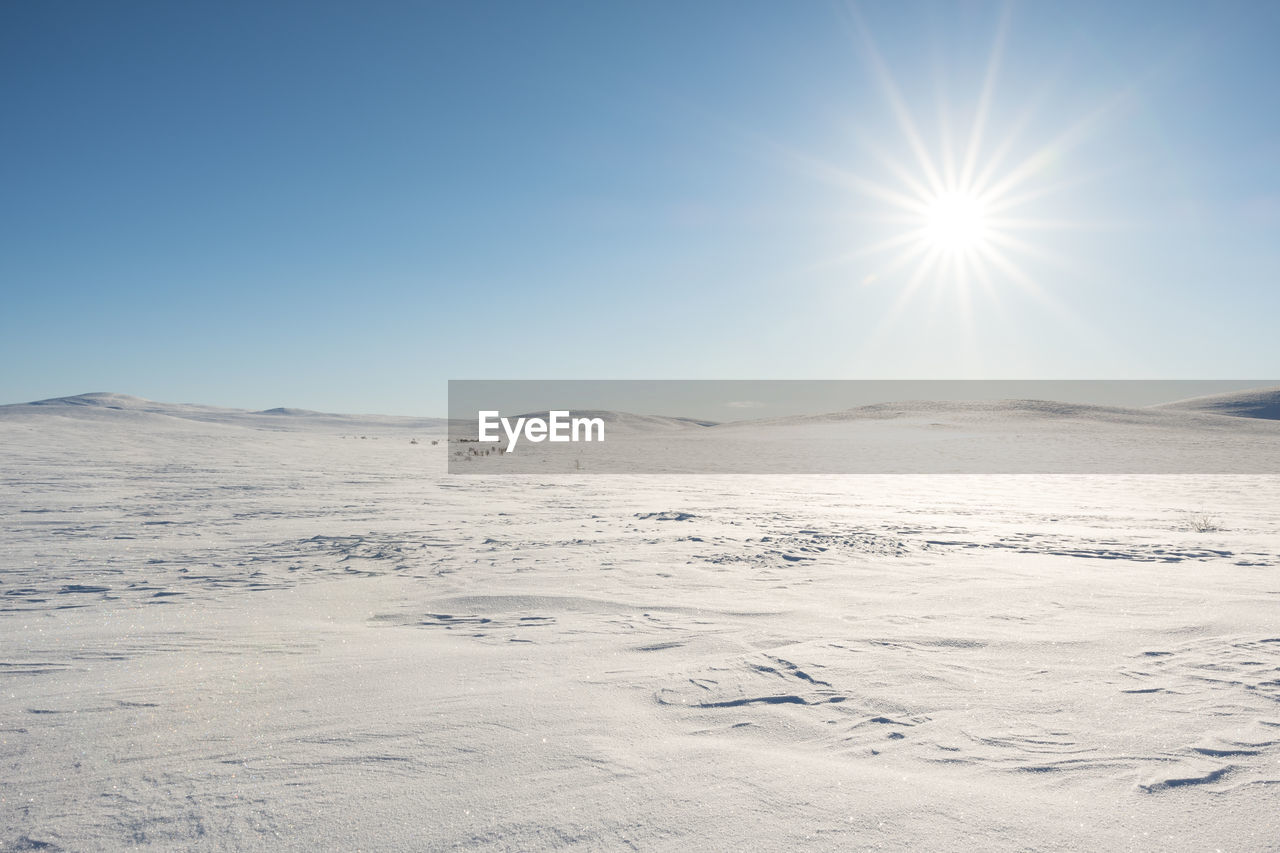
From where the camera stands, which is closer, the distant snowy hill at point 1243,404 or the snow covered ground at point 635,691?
the snow covered ground at point 635,691

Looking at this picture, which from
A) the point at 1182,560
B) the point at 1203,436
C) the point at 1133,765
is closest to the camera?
the point at 1133,765

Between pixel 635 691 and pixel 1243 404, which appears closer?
pixel 635 691

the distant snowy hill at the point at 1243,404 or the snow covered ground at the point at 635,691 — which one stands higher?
the distant snowy hill at the point at 1243,404

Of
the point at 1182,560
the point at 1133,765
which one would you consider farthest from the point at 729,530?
the point at 1133,765

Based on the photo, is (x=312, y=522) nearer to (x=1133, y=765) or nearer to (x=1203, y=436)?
(x=1133, y=765)

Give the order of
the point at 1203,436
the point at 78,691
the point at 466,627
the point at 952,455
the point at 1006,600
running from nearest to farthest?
the point at 78,691 → the point at 466,627 → the point at 1006,600 → the point at 952,455 → the point at 1203,436

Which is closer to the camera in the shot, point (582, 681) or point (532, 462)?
point (582, 681)

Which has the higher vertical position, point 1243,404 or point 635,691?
point 1243,404

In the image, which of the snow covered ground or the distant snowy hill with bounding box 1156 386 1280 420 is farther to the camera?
the distant snowy hill with bounding box 1156 386 1280 420
